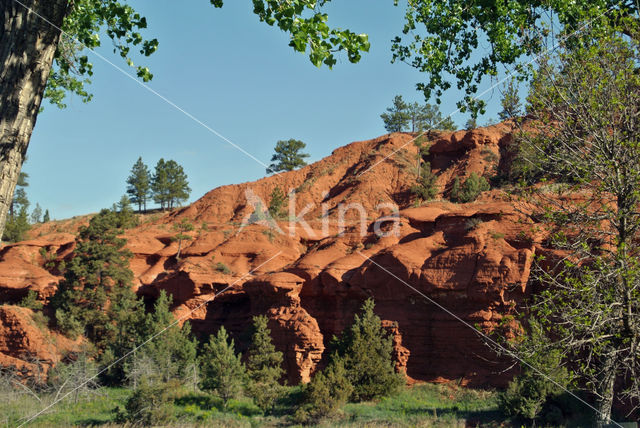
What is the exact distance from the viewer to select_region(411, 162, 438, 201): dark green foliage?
47959 millimetres

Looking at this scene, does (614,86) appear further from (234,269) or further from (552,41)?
(234,269)

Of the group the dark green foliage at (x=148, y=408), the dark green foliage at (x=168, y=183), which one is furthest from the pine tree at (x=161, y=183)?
the dark green foliage at (x=148, y=408)

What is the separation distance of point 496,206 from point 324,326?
10.3 meters

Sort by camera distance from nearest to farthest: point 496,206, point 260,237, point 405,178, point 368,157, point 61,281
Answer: point 496,206 < point 61,281 < point 260,237 < point 405,178 < point 368,157

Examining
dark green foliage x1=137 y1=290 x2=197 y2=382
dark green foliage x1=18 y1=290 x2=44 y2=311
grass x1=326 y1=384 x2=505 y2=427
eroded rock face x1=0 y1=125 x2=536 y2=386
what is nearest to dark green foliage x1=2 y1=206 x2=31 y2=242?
eroded rock face x1=0 y1=125 x2=536 y2=386

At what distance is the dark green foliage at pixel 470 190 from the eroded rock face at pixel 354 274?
5.22 metres

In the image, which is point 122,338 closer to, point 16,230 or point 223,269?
point 223,269

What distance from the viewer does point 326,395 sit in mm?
20172

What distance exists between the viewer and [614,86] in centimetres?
739

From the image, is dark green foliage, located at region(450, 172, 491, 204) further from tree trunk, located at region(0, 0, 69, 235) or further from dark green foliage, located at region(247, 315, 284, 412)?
tree trunk, located at region(0, 0, 69, 235)

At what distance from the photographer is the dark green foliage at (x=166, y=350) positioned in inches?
1016

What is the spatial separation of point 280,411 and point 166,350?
25.2 feet

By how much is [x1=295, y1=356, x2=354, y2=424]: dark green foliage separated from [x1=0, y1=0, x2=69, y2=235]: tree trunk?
55.7 feet

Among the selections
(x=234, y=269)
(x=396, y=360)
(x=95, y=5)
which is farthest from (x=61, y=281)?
(x=95, y=5)
